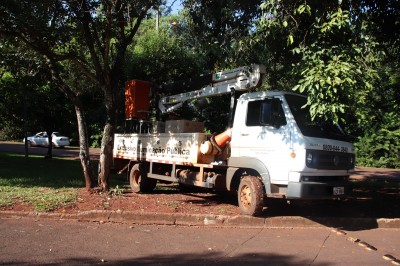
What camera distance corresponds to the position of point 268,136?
26.0ft

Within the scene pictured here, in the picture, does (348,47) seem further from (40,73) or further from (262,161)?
(40,73)

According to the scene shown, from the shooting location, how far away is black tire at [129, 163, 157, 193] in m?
11.2

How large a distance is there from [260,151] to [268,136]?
33 centimetres

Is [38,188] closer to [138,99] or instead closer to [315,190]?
[138,99]

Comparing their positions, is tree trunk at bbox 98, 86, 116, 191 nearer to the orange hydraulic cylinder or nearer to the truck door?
the orange hydraulic cylinder

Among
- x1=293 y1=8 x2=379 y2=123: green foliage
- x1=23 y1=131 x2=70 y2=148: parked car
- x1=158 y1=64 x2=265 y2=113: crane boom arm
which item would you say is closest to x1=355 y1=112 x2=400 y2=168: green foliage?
x1=158 y1=64 x2=265 y2=113: crane boom arm

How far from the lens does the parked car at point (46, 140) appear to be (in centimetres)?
3425

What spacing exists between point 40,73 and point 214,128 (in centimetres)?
547

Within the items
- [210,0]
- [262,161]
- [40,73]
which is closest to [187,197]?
[262,161]

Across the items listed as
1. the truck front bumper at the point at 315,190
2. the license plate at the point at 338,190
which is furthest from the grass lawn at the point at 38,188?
the license plate at the point at 338,190

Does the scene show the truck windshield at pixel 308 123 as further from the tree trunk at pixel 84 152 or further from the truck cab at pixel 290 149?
the tree trunk at pixel 84 152

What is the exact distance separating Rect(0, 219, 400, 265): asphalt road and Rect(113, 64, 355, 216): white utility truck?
0.83 m

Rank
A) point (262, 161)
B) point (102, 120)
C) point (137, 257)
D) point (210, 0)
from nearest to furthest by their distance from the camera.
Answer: point (137, 257)
point (262, 161)
point (210, 0)
point (102, 120)

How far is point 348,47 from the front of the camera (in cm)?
781
